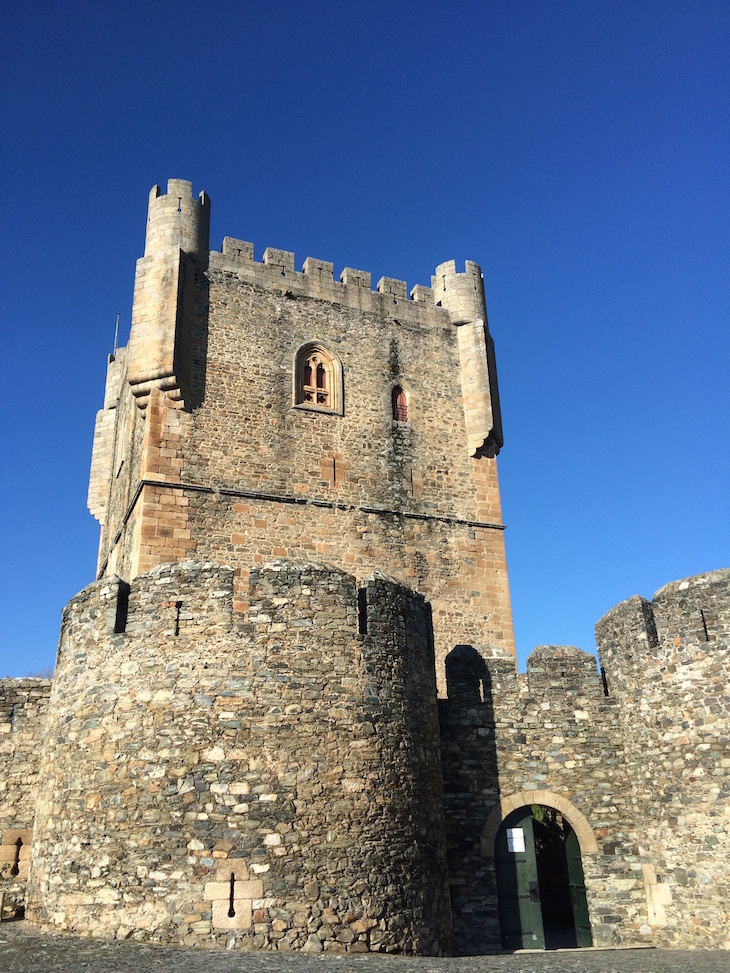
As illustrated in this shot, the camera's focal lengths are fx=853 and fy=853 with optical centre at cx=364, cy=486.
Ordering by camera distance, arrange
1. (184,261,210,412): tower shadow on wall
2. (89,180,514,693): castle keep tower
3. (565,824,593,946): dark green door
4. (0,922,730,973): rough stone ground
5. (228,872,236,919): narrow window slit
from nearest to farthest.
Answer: (0,922,730,973): rough stone ground
(228,872,236,919): narrow window slit
(565,824,593,946): dark green door
(89,180,514,693): castle keep tower
(184,261,210,412): tower shadow on wall

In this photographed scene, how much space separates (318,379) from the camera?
1739cm

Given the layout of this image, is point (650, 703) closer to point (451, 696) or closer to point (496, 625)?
point (451, 696)

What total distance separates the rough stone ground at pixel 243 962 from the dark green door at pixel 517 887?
1.64 meters

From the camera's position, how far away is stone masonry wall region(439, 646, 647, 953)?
9.37m

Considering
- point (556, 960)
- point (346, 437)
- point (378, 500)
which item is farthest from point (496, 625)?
point (556, 960)

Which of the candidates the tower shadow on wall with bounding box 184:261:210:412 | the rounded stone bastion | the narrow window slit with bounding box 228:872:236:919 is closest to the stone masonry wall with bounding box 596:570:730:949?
the rounded stone bastion

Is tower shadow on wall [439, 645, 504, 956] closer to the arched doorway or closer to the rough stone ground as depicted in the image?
the arched doorway

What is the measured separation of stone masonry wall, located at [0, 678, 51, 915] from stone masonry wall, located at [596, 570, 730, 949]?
6.82 m

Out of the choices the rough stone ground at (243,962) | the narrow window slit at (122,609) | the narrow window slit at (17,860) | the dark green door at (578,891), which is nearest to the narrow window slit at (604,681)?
the dark green door at (578,891)

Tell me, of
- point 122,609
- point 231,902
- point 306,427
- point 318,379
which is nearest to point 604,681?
point 231,902

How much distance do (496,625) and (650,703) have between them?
22.1 ft

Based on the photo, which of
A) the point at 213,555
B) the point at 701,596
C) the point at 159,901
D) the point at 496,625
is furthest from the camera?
the point at 496,625

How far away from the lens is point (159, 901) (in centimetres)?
732

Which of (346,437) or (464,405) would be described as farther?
(464,405)
